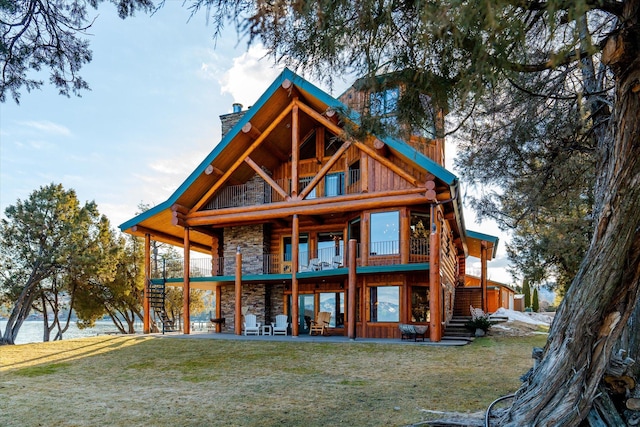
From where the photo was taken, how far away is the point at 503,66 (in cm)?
383

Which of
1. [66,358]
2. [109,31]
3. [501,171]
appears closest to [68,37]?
[109,31]

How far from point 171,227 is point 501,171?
1423cm

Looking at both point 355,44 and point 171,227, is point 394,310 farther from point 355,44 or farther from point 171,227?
point 355,44

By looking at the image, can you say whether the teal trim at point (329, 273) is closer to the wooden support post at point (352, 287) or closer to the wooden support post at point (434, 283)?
the wooden support post at point (352, 287)

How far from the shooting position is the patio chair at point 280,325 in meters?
17.2

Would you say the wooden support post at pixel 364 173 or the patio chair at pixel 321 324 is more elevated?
the wooden support post at pixel 364 173

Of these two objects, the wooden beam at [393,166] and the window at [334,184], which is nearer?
the wooden beam at [393,166]

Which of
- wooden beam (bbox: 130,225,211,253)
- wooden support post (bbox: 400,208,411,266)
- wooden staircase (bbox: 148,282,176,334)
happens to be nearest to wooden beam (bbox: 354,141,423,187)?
wooden support post (bbox: 400,208,411,266)

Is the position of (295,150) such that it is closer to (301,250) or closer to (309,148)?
(309,148)

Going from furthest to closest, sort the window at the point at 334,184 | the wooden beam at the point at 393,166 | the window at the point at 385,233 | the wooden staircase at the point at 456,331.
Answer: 1. the window at the point at 334,184
2. the window at the point at 385,233
3. the wooden staircase at the point at 456,331
4. the wooden beam at the point at 393,166

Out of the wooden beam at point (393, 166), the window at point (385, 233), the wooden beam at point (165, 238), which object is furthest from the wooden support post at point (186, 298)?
the wooden beam at point (393, 166)

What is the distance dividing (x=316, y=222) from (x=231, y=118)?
666 centimetres

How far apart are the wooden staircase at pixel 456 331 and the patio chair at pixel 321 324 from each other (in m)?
4.09

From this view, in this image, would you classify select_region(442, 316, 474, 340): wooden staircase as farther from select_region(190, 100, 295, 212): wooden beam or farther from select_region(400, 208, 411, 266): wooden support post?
select_region(190, 100, 295, 212): wooden beam
